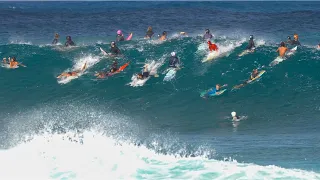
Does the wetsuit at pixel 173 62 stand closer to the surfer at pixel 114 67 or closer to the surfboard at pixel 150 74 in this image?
the surfboard at pixel 150 74

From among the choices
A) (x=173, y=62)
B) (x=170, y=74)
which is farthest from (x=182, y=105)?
(x=173, y=62)

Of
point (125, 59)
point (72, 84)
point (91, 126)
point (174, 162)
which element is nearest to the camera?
point (174, 162)

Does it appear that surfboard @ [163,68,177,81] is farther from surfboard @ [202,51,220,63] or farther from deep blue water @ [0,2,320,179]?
surfboard @ [202,51,220,63]

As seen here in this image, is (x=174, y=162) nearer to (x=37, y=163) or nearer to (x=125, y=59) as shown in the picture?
(x=37, y=163)

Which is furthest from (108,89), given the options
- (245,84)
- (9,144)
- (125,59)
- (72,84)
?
(9,144)

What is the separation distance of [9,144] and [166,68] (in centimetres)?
1414

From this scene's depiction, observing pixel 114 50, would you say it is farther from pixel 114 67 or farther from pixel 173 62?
pixel 173 62

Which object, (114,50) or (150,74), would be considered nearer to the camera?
(150,74)

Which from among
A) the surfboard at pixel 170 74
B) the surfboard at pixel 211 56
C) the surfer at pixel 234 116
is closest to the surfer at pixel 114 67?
the surfboard at pixel 170 74

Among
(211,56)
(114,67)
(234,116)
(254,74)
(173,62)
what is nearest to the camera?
(234,116)

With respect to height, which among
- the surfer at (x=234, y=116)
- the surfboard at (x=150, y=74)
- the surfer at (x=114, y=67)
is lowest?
the surfer at (x=234, y=116)

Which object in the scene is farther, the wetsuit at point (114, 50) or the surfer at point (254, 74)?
the wetsuit at point (114, 50)

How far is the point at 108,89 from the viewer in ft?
109

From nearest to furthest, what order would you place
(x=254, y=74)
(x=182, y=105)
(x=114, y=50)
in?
(x=182, y=105) < (x=254, y=74) < (x=114, y=50)
